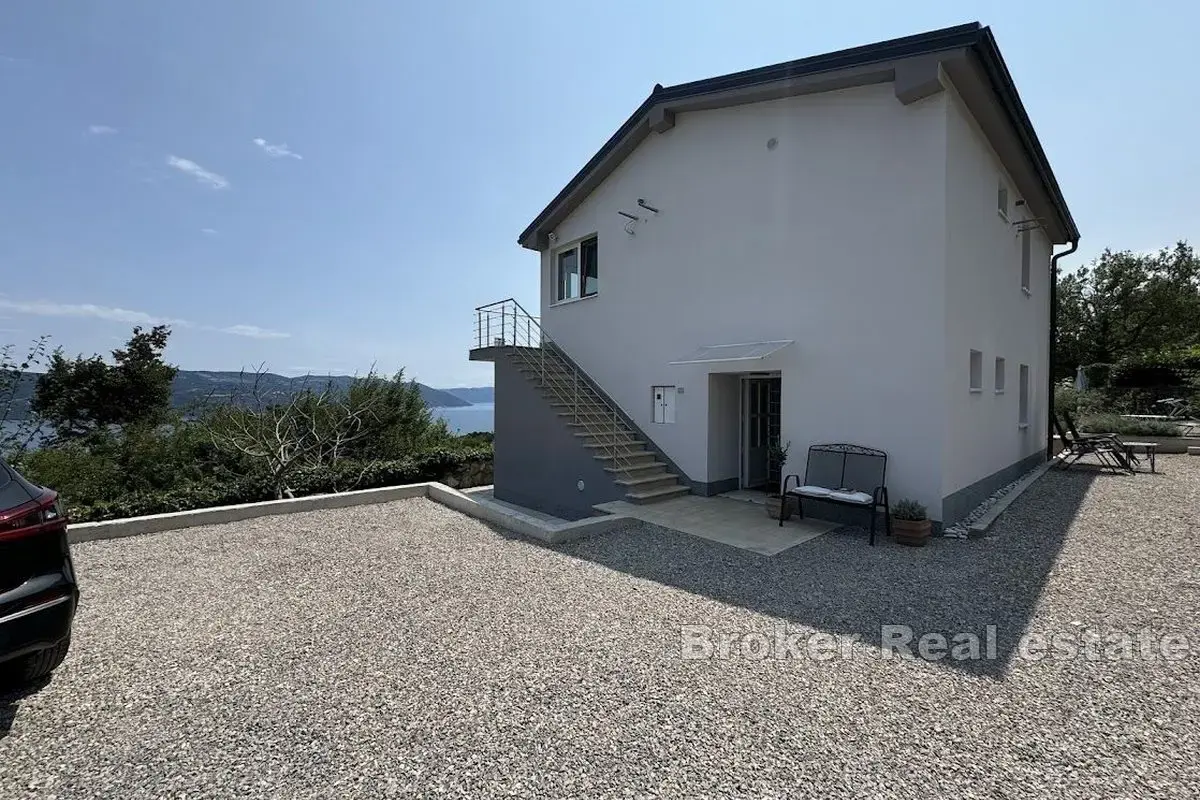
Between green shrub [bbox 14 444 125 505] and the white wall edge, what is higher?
green shrub [bbox 14 444 125 505]

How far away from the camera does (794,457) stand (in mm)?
10477

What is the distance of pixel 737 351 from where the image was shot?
428 inches

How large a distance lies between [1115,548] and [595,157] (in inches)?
Answer: 525

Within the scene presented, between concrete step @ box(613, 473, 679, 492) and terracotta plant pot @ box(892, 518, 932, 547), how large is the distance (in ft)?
16.3

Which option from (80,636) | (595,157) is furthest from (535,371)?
(80,636)

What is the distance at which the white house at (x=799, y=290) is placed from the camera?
8.87m

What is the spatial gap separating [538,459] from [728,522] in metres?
5.61

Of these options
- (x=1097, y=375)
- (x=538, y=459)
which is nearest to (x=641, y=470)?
(x=538, y=459)

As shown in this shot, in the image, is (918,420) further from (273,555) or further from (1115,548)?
(273,555)

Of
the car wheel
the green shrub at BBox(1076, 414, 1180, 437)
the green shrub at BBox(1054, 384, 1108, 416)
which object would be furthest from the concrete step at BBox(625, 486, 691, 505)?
the green shrub at BBox(1054, 384, 1108, 416)

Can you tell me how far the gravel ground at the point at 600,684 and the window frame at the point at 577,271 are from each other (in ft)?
30.7

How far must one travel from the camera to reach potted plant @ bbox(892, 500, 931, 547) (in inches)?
320

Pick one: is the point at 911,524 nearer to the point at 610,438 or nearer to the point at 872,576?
the point at 872,576

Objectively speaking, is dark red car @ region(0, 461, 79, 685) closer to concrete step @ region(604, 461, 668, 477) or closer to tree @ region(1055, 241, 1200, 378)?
concrete step @ region(604, 461, 668, 477)
